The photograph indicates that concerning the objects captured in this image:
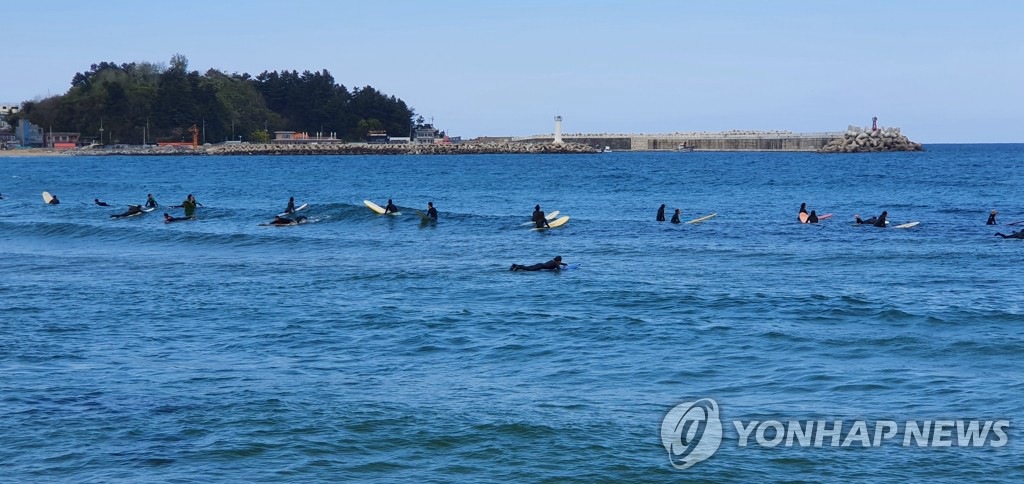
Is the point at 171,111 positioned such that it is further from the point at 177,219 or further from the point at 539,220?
the point at 539,220

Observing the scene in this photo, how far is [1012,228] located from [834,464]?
30825mm

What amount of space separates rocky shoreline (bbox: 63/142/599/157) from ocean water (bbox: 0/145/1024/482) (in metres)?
131

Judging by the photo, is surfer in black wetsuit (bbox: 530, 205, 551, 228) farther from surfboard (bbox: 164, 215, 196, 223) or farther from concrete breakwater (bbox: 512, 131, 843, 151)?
concrete breakwater (bbox: 512, 131, 843, 151)

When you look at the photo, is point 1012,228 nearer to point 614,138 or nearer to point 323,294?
point 323,294

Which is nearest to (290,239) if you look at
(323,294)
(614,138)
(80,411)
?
(323,294)

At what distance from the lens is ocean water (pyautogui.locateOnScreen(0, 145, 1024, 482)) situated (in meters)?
12.6

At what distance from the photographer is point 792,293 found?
77.6ft

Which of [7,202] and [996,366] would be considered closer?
[996,366]

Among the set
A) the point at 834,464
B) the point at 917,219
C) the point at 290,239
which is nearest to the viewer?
the point at 834,464
